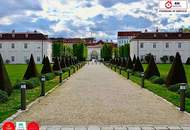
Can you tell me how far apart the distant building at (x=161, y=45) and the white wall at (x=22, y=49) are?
72.7 feet

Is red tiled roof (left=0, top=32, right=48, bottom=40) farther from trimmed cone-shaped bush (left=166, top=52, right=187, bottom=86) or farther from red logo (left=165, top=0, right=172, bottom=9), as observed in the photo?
red logo (left=165, top=0, right=172, bottom=9)

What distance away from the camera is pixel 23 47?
297 ft

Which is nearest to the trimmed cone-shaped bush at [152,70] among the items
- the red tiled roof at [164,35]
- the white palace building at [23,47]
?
the white palace building at [23,47]

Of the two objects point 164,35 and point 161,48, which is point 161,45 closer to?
point 161,48

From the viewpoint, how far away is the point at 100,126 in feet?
27.6

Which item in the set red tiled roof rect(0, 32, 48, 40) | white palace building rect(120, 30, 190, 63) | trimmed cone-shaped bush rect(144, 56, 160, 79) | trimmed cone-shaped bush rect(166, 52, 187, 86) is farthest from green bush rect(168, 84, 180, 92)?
red tiled roof rect(0, 32, 48, 40)

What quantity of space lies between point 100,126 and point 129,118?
1.46 metres

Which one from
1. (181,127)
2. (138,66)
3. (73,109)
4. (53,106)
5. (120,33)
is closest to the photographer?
(181,127)

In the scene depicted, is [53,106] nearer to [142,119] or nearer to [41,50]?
[142,119]

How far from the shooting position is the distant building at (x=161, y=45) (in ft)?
296

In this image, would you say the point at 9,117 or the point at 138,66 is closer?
the point at 9,117

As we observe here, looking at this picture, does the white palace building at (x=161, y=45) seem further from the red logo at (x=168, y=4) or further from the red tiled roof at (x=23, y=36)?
the red logo at (x=168, y=4)

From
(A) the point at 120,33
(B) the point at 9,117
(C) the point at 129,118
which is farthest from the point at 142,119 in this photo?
(A) the point at 120,33

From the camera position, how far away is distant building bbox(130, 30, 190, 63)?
90125 mm
